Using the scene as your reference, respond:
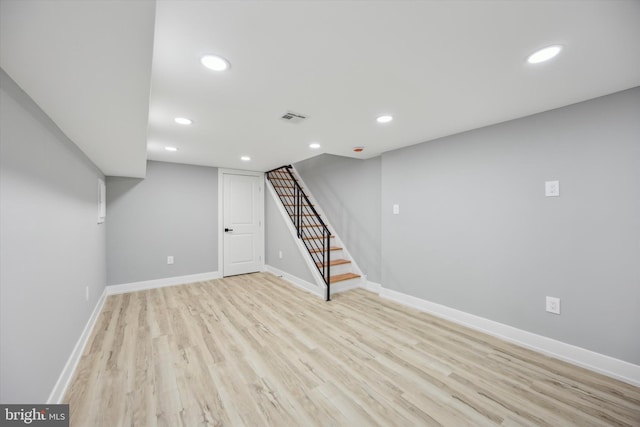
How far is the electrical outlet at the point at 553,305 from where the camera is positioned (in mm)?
2143

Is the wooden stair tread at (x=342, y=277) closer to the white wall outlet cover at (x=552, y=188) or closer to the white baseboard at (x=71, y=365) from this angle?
the white wall outlet cover at (x=552, y=188)

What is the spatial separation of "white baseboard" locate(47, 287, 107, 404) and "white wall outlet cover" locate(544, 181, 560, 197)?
155 inches

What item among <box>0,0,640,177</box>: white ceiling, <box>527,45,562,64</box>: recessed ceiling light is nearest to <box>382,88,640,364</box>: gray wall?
<box>0,0,640,177</box>: white ceiling

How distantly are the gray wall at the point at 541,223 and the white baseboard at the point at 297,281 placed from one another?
55.1 inches

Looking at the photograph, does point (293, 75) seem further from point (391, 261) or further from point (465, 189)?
point (391, 261)

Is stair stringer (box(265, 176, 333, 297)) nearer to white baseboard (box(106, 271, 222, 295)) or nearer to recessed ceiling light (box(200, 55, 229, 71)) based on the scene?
white baseboard (box(106, 271, 222, 295))

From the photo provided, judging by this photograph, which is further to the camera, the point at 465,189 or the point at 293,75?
the point at 465,189

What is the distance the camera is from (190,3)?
1.03 meters

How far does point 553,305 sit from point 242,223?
4.72 m

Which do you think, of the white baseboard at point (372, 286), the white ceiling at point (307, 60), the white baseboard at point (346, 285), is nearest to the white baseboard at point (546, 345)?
the white baseboard at point (372, 286)

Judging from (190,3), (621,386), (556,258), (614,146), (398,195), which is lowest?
(621,386)

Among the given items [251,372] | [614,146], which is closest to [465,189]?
[614,146]

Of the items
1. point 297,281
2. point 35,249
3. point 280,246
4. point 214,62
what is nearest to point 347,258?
point 297,281

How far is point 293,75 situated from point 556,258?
103 inches
